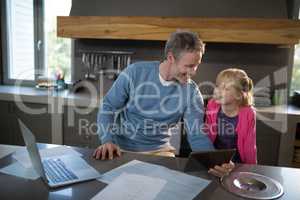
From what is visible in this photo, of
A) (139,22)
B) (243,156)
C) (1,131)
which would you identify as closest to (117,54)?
(139,22)

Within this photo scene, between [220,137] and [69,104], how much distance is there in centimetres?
148

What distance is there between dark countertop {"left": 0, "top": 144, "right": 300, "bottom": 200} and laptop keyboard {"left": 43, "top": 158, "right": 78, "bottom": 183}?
0.15ft

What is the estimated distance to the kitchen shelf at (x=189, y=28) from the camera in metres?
2.33

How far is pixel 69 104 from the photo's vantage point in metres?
2.61

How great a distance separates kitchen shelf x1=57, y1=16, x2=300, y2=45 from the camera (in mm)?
2326

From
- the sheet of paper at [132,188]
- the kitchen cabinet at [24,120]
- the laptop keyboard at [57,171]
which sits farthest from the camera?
the kitchen cabinet at [24,120]

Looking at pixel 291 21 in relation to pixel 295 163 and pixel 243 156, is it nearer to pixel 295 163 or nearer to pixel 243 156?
pixel 295 163

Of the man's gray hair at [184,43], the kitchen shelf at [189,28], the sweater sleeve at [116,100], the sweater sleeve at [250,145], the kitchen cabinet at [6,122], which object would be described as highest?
the kitchen shelf at [189,28]

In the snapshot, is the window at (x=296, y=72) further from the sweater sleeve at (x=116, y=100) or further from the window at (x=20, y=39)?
the window at (x=20, y=39)

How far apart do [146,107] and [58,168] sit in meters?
0.65

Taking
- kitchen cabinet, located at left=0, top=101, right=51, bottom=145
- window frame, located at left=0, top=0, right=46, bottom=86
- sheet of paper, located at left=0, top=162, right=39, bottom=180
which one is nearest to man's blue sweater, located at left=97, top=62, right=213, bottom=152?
sheet of paper, located at left=0, top=162, right=39, bottom=180

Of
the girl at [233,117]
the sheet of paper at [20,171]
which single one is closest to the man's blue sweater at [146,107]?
the girl at [233,117]

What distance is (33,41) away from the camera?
10.6 ft

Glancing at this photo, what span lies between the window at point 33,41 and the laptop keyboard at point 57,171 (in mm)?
2121
